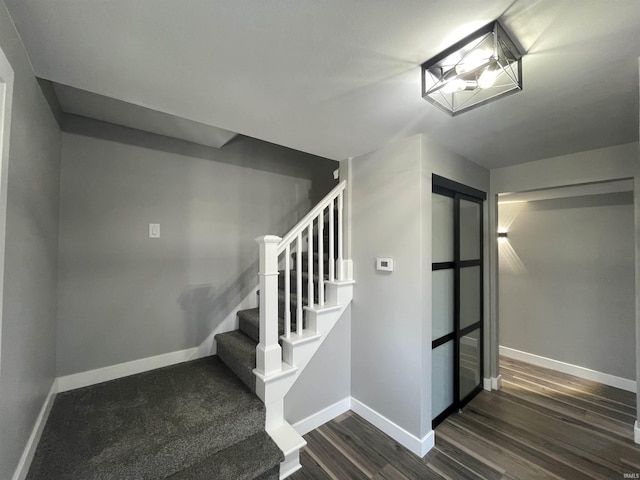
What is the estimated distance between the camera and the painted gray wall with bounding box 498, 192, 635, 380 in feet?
8.80

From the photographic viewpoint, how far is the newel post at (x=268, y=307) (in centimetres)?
179

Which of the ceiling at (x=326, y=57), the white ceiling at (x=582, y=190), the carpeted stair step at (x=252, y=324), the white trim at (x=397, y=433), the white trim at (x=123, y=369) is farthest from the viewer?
the white ceiling at (x=582, y=190)

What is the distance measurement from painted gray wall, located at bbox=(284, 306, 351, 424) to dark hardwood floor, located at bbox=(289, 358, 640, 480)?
193 mm

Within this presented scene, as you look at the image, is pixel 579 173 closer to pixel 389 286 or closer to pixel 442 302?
pixel 442 302

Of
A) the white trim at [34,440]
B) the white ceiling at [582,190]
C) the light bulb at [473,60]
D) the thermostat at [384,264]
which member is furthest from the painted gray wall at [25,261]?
the white ceiling at [582,190]

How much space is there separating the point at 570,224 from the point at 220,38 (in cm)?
393

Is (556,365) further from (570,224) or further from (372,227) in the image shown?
(372,227)

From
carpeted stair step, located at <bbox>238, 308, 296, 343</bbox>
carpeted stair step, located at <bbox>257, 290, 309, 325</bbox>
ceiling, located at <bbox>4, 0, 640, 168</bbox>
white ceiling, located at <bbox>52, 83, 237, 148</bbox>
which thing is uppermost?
white ceiling, located at <bbox>52, 83, 237, 148</bbox>

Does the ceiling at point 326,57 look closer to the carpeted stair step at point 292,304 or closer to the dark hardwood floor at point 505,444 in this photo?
the carpeted stair step at point 292,304

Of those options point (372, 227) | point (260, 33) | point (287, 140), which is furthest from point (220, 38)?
point (372, 227)

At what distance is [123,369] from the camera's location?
216 centimetres

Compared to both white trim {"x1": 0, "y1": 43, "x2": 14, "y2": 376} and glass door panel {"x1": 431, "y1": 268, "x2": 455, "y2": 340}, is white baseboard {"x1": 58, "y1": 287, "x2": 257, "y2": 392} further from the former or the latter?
glass door panel {"x1": 431, "y1": 268, "x2": 455, "y2": 340}

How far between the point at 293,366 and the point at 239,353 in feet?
1.64

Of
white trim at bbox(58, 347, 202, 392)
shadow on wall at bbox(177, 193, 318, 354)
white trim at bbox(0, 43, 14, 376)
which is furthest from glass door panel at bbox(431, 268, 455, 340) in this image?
white trim at bbox(0, 43, 14, 376)
